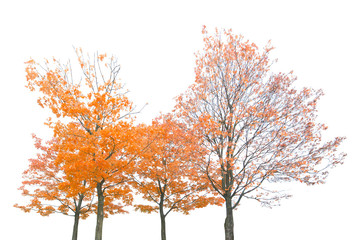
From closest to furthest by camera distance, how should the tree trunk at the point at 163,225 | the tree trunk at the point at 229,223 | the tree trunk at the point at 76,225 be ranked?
the tree trunk at the point at 229,223, the tree trunk at the point at 163,225, the tree trunk at the point at 76,225

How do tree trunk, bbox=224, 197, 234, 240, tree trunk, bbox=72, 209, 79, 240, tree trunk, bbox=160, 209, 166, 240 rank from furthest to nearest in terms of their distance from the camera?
tree trunk, bbox=72, 209, 79, 240 < tree trunk, bbox=160, 209, 166, 240 < tree trunk, bbox=224, 197, 234, 240

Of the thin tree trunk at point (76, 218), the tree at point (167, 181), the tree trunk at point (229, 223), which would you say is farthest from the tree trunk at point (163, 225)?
the thin tree trunk at point (76, 218)

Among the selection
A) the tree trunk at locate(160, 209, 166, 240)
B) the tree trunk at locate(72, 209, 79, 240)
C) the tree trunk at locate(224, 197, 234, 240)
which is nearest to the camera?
the tree trunk at locate(224, 197, 234, 240)

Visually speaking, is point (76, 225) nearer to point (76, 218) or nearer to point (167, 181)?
point (76, 218)

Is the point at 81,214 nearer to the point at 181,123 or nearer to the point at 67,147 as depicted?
the point at 67,147

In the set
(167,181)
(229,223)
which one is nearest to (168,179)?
(167,181)

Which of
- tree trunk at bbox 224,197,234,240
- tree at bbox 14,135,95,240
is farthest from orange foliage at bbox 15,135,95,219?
tree trunk at bbox 224,197,234,240

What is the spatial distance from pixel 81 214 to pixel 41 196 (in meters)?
3.18

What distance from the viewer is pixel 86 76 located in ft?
43.3

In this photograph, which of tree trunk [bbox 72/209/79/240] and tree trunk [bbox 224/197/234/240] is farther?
tree trunk [bbox 72/209/79/240]

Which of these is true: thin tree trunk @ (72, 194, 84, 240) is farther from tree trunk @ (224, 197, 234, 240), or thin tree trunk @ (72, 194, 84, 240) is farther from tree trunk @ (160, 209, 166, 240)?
tree trunk @ (224, 197, 234, 240)

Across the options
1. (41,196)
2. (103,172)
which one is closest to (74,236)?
(41,196)

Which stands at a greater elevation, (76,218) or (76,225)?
(76,218)

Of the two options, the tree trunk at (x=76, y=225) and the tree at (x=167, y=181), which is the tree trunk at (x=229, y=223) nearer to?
the tree at (x=167, y=181)
